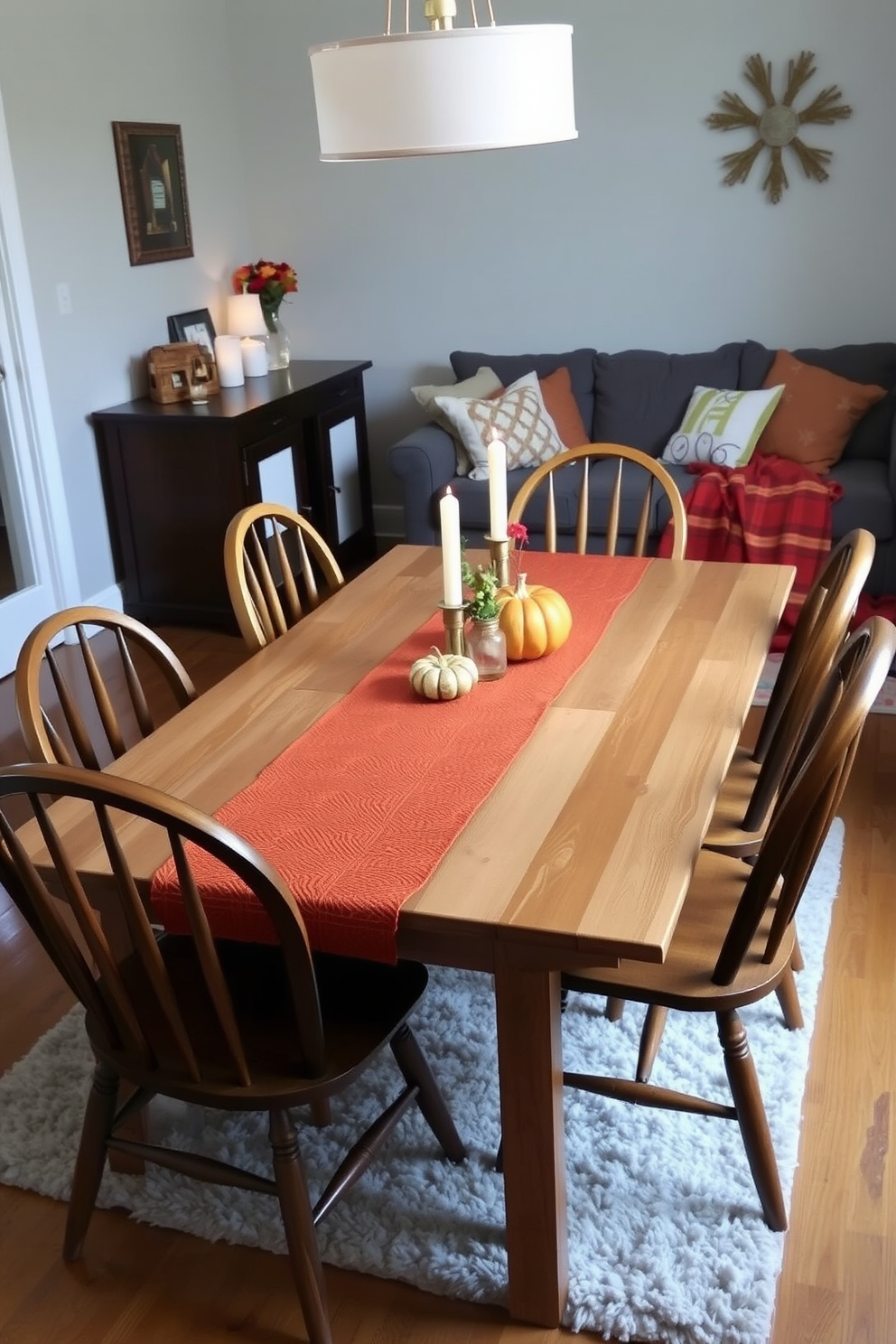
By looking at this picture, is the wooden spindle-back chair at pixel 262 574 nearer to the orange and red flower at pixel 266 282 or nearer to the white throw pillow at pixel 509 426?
the white throw pillow at pixel 509 426

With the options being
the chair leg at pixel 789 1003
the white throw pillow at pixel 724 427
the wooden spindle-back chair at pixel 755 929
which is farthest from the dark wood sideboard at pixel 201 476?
the wooden spindle-back chair at pixel 755 929

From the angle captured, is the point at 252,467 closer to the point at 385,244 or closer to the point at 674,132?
the point at 385,244

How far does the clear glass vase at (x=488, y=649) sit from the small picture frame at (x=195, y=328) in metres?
2.95

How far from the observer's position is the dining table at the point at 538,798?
57.8 inches

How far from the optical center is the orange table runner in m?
1.51

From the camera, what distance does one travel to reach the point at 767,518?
402 centimetres

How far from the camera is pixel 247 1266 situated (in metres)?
1.87

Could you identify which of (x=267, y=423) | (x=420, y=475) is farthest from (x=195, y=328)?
(x=420, y=475)

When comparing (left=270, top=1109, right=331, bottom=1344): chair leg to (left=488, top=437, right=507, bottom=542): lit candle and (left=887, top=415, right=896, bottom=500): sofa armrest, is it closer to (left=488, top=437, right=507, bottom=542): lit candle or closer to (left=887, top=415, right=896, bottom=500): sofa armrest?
(left=488, top=437, right=507, bottom=542): lit candle

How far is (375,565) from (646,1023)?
116cm

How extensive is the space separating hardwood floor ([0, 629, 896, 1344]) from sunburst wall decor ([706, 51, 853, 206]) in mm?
3326

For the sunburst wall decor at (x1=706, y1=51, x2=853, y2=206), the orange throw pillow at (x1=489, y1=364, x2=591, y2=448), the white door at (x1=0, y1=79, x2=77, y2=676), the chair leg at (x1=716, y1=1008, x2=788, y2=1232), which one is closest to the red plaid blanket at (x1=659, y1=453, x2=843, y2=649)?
the orange throw pillow at (x1=489, y1=364, x2=591, y2=448)

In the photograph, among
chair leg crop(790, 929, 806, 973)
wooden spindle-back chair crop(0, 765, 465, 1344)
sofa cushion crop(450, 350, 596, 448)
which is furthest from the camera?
sofa cushion crop(450, 350, 596, 448)

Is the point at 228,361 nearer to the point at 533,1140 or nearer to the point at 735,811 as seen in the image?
the point at 735,811
